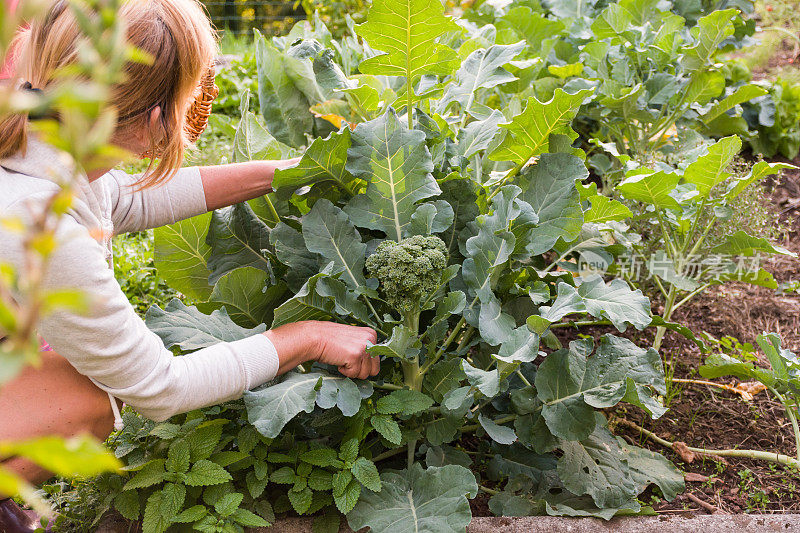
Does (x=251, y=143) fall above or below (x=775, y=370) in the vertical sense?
above

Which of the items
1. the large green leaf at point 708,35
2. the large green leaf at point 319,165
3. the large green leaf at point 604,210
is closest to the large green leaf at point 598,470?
the large green leaf at point 604,210

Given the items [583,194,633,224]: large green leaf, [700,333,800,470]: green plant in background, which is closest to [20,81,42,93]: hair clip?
[583,194,633,224]: large green leaf

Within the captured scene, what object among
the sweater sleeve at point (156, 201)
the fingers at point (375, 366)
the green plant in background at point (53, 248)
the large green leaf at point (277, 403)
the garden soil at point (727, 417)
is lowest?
the garden soil at point (727, 417)

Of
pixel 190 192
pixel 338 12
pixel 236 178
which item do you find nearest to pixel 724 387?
pixel 236 178

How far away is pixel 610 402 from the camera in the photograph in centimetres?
175

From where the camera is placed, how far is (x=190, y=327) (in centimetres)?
180

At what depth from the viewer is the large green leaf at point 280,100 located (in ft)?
8.71

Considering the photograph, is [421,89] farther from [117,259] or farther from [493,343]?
[117,259]

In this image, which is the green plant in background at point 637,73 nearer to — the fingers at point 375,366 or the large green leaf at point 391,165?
the large green leaf at point 391,165

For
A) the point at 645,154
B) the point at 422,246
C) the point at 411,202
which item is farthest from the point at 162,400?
the point at 645,154

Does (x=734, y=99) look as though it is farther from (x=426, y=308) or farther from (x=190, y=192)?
(x=190, y=192)

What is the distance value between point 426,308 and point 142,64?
0.90m

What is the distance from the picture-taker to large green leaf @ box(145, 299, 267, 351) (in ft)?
5.74

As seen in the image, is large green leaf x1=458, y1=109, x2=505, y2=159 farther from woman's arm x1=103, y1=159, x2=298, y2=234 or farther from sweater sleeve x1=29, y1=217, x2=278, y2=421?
sweater sleeve x1=29, y1=217, x2=278, y2=421
